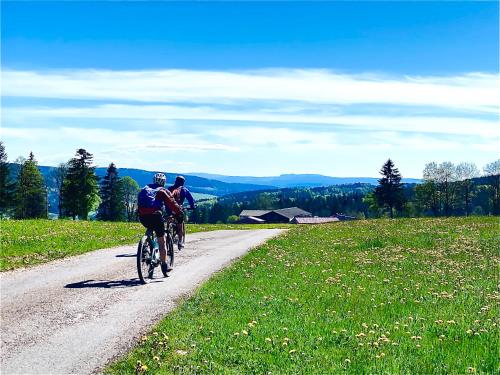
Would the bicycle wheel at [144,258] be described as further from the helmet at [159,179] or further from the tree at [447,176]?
the tree at [447,176]

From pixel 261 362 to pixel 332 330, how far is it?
6.94 ft

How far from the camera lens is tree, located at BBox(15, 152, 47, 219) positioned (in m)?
95.6

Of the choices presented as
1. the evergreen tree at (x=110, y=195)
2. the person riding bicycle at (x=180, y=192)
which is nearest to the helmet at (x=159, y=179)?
the person riding bicycle at (x=180, y=192)

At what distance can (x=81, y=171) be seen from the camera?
90.1 metres

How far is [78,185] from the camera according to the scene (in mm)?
89812

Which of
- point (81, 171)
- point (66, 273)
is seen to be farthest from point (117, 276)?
point (81, 171)

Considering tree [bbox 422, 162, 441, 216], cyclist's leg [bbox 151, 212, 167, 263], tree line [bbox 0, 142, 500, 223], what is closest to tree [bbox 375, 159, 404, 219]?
tree line [bbox 0, 142, 500, 223]

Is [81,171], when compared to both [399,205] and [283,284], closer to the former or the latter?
[399,205]

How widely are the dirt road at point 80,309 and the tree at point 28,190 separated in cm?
8543

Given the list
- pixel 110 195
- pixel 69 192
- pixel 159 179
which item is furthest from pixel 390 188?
pixel 159 179

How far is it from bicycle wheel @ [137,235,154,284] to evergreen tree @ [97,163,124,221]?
93.6 m

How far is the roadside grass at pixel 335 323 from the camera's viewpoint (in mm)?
7371

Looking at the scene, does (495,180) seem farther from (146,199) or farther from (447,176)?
(146,199)

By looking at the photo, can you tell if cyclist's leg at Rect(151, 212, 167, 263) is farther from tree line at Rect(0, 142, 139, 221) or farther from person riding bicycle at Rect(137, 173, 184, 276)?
tree line at Rect(0, 142, 139, 221)
